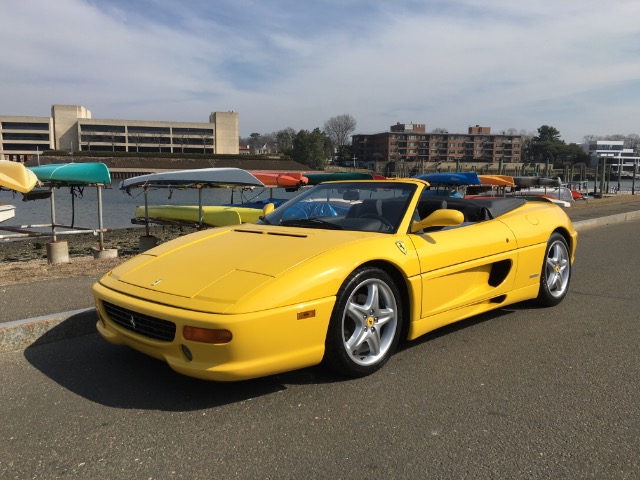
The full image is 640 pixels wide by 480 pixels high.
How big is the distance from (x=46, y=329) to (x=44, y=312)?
0.36 meters

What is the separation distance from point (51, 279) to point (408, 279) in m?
4.51

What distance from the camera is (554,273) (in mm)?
5152

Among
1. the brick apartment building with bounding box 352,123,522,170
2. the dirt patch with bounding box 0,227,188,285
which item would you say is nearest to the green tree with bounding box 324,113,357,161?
the brick apartment building with bounding box 352,123,522,170

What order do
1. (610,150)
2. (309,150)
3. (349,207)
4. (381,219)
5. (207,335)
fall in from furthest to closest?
(610,150)
(309,150)
(349,207)
(381,219)
(207,335)

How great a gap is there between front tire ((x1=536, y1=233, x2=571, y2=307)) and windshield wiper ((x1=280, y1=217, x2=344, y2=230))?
228 cm

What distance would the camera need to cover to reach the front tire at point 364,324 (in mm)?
3135

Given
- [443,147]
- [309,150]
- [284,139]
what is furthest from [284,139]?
[443,147]

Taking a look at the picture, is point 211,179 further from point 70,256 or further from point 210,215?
point 70,256

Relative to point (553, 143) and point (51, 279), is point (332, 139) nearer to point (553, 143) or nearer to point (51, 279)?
point (553, 143)

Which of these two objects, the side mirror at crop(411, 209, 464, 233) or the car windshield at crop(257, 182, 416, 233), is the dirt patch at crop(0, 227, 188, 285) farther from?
the side mirror at crop(411, 209, 464, 233)

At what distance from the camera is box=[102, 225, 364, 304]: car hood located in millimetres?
3002

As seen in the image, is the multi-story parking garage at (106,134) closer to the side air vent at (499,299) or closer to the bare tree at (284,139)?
the bare tree at (284,139)

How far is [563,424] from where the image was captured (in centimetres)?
271

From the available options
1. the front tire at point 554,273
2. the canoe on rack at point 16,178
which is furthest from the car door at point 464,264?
the canoe on rack at point 16,178
